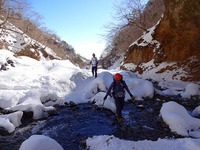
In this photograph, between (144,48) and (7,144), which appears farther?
(144,48)

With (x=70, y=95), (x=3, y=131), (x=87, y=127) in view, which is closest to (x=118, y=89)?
(x=87, y=127)

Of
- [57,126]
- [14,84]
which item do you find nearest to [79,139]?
[57,126]

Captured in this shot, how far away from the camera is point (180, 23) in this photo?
64.0 ft

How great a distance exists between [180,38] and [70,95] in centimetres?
1058

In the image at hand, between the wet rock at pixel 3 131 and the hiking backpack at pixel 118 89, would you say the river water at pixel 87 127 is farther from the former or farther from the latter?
the hiking backpack at pixel 118 89

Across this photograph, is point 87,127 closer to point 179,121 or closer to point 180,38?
point 179,121

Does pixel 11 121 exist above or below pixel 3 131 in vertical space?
above

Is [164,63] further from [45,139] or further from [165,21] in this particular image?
[45,139]

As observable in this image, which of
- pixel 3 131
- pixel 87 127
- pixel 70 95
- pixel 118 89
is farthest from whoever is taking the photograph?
pixel 70 95

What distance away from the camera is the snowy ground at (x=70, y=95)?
702cm

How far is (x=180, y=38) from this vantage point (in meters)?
19.7

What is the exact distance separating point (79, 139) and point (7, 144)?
2137 millimetres

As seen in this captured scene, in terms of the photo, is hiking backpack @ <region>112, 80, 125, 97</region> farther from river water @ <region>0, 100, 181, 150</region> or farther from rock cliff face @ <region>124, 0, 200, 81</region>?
rock cliff face @ <region>124, 0, 200, 81</region>

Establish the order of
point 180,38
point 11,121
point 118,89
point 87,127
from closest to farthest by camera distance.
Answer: point 118,89 → point 87,127 → point 11,121 → point 180,38
